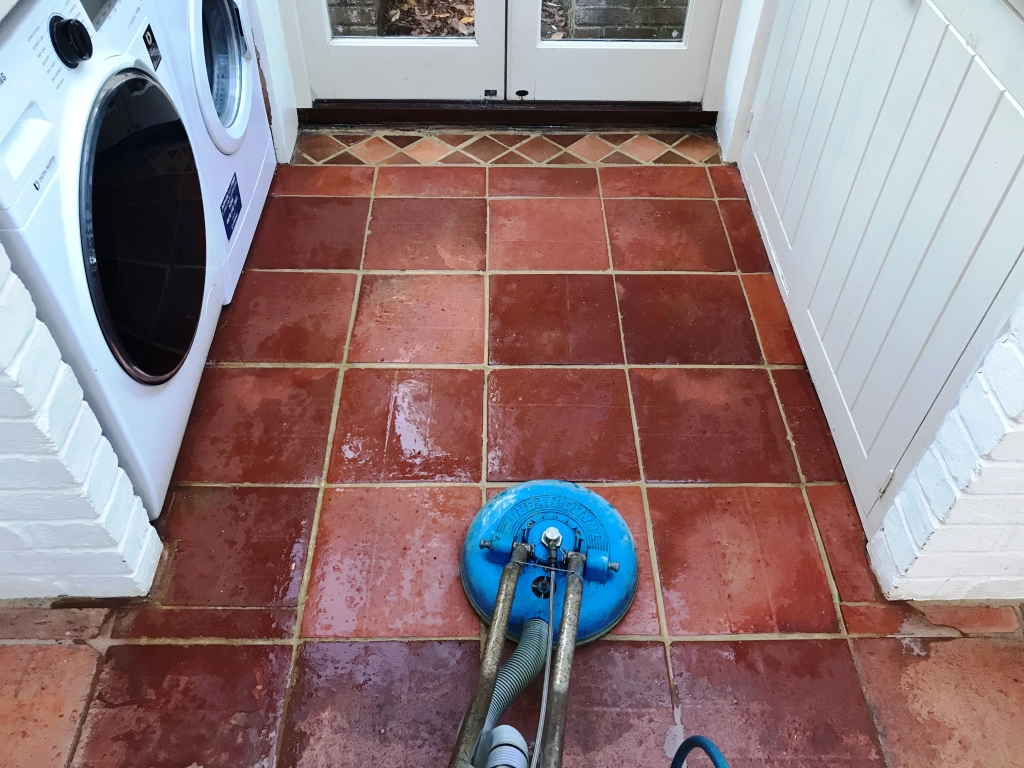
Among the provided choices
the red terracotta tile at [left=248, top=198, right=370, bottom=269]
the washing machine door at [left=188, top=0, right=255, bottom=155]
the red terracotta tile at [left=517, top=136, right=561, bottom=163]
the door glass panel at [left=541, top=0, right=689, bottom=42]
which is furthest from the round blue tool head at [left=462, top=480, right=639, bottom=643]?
the door glass panel at [left=541, top=0, right=689, bottom=42]

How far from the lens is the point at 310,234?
6.89ft

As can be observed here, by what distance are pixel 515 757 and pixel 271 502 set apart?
2.73 ft

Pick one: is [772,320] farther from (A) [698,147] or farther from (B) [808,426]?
(A) [698,147]

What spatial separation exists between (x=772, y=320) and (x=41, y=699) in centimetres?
173

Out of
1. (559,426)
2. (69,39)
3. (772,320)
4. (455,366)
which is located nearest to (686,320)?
(772,320)

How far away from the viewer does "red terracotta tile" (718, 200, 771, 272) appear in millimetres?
2049

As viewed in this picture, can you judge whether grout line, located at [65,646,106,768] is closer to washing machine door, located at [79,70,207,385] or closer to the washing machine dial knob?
washing machine door, located at [79,70,207,385]

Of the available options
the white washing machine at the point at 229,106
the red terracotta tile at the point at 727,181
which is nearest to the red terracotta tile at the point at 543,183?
the red terracotta tile at the point at 727,181

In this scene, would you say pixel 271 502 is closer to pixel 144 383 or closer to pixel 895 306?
pixel 144 383

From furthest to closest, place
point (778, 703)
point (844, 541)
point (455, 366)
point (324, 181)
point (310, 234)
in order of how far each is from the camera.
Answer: point (324, 181) → point (310, 234) → point (455, 366) → point (844, 541) → point (778, 703)

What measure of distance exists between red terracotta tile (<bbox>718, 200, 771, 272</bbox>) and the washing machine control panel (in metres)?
1.58

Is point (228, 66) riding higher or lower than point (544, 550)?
higher

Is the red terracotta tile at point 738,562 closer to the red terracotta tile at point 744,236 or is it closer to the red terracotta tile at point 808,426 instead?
the red terracotta tile at point 808,426

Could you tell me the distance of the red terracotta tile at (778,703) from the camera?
3.95ft
